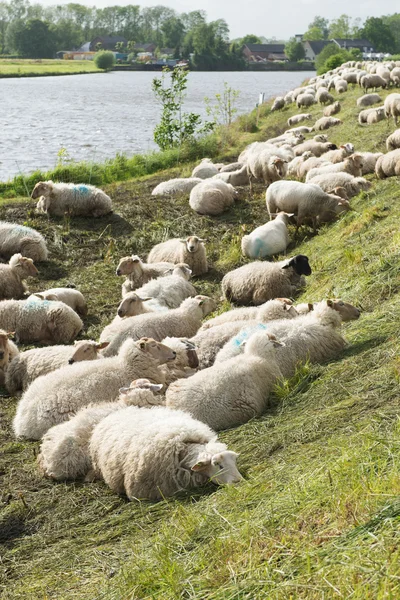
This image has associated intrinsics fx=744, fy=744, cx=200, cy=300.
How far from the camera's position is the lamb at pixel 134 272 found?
10406mm

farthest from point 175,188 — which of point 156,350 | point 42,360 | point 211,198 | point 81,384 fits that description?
point 81,384

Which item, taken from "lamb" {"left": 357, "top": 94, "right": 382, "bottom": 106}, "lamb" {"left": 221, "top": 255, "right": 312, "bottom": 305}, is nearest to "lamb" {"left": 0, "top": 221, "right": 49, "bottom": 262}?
"lamb" {"left": 221, "top": 255, "right": 312, "bottom": 305}

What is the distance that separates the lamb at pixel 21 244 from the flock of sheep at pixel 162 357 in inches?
0.8

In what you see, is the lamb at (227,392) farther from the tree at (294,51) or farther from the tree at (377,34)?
the tree at (294,51)

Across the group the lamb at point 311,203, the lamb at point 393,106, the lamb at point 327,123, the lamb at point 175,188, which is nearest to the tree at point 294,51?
the lamb at point 327,123

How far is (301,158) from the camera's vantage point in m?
17.4

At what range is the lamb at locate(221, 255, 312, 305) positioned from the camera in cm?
974

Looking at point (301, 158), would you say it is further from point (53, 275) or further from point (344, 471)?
point (344, 471)

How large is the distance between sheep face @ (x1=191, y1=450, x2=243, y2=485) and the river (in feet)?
62.6

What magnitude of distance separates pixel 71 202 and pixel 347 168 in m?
5.65

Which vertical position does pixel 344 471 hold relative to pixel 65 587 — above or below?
above

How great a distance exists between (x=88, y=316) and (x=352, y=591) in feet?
25.1

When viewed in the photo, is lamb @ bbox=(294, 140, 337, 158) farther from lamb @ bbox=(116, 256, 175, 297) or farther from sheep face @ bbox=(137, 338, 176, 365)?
sheep face @ bbox=(137, 338, 176, 365)

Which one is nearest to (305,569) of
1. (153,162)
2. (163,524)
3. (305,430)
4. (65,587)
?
(163,524)
